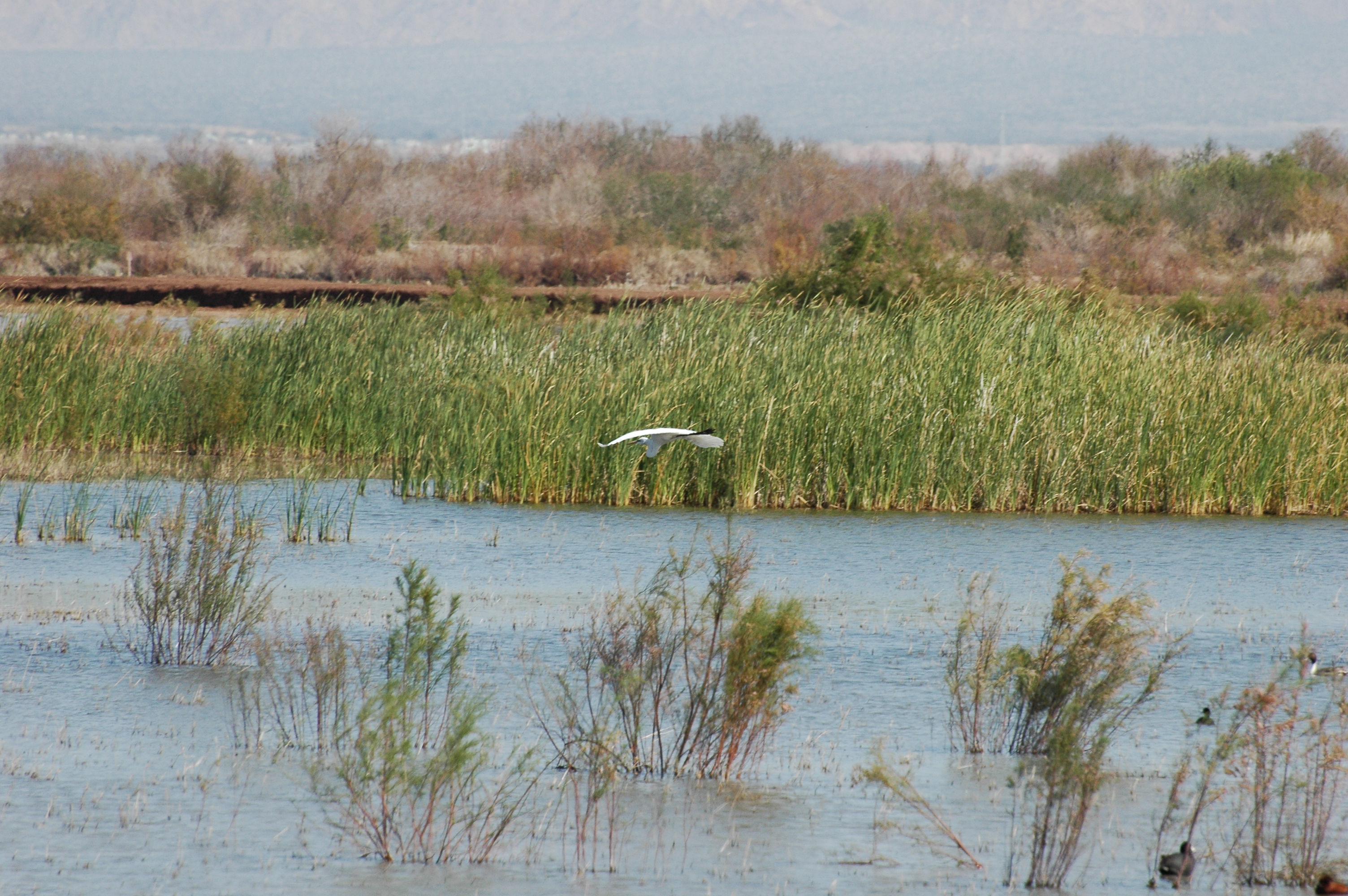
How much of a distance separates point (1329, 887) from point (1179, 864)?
489 mm

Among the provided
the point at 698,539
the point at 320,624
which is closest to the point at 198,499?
the point at 320,624

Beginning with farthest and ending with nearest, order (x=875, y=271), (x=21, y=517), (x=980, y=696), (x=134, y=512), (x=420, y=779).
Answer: (x=875, y=271) < (x=134, y=512) < (x=21, y=517) < (x=980, y=696) < (x=420, y=779)

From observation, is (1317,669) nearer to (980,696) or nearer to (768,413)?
(980,696)

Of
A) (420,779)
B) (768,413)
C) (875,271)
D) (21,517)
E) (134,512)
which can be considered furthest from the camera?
(875,271)

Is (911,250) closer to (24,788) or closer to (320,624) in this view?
(320,624)

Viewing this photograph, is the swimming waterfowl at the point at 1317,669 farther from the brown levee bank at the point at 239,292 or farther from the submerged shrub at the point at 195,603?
the brown levee bank at the point at 239,292

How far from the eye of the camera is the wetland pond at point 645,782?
5.64 metres

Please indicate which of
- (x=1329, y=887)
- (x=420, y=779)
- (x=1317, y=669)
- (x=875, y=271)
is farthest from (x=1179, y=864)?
(x=875, y=271)

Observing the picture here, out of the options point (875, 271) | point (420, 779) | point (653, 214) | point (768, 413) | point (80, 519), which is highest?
point (653, 214)

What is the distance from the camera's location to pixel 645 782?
22.0 feet

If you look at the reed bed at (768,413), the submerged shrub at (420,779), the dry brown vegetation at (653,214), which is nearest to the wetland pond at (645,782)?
the submerged shrub at (420,779)

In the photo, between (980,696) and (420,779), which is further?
(980,696)

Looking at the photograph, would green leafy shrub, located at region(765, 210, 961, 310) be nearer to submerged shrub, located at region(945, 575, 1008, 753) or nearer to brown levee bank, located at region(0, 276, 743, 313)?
brown levee bank, located at region(0, 276, 743, 313)

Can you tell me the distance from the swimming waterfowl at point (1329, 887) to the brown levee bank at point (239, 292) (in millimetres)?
28942
